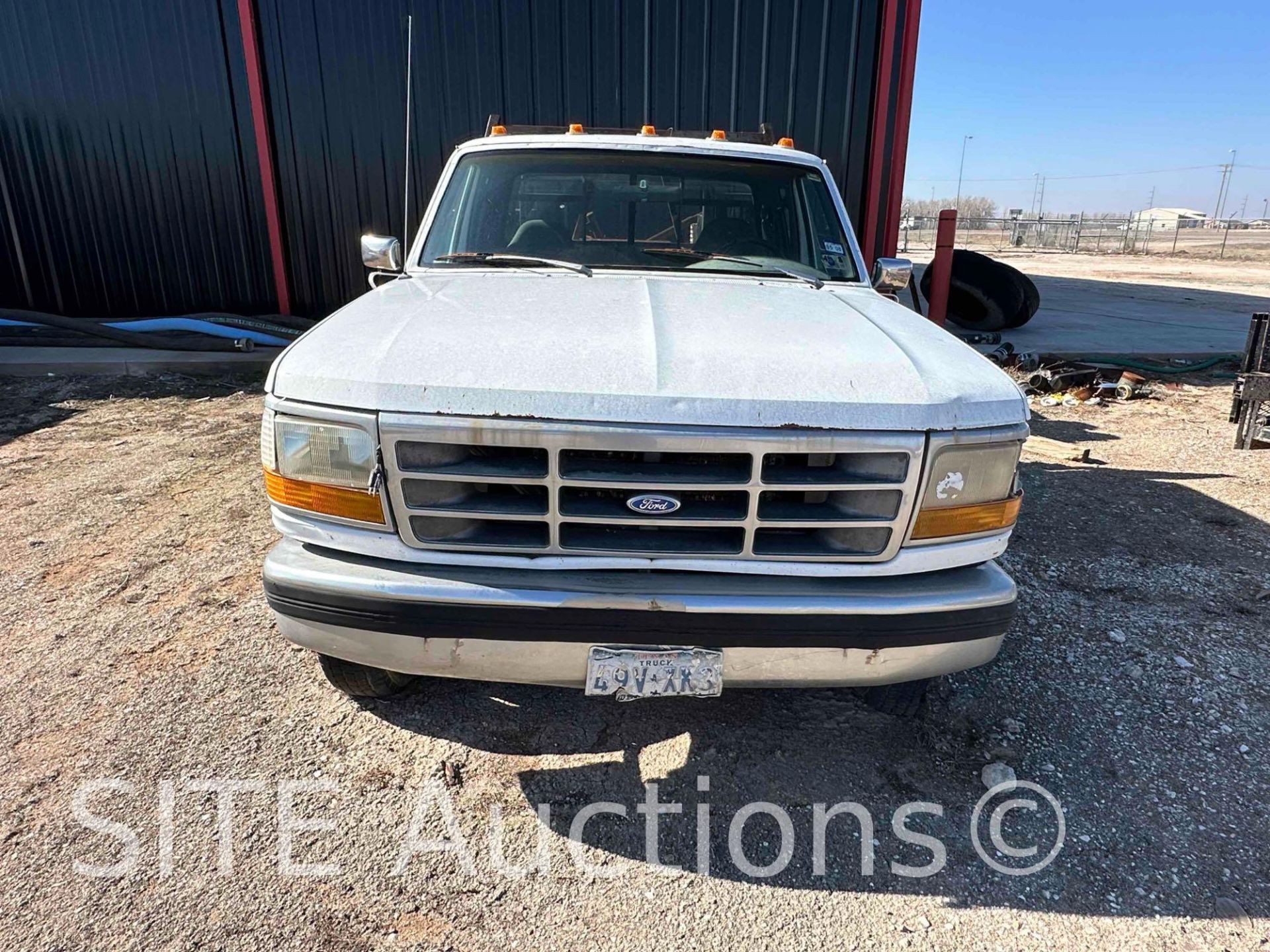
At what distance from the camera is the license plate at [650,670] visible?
2.07 metres

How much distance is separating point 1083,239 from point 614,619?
5027 cm

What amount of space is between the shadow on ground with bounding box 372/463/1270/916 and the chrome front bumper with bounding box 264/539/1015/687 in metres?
0.51

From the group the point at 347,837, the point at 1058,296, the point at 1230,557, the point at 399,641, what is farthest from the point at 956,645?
the point at 1058,296

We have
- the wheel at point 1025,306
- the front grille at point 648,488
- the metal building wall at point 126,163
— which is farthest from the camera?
the wheel at point 1025,306

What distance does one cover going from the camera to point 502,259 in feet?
10.4

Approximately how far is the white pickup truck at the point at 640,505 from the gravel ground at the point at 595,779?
51cm

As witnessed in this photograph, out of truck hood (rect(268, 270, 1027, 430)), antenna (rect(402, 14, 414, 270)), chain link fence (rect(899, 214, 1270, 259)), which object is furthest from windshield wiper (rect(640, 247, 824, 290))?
chain link fence (rect(899, 214, 1270, 259))

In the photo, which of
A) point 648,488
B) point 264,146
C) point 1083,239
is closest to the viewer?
point 648,488

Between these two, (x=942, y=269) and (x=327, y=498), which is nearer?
(x=327, y=498)

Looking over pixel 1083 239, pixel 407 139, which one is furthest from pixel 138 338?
pixel 1083 239

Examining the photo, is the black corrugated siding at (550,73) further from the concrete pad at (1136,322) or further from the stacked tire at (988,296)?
the concrete pad at (1136,322)

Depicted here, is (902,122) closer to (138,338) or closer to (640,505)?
(640,505)

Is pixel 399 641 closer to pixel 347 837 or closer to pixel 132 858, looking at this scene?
pixel 347 837

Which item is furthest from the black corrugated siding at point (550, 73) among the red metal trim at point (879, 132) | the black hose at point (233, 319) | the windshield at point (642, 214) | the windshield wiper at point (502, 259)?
the windshield wiper at point (502, 259)
